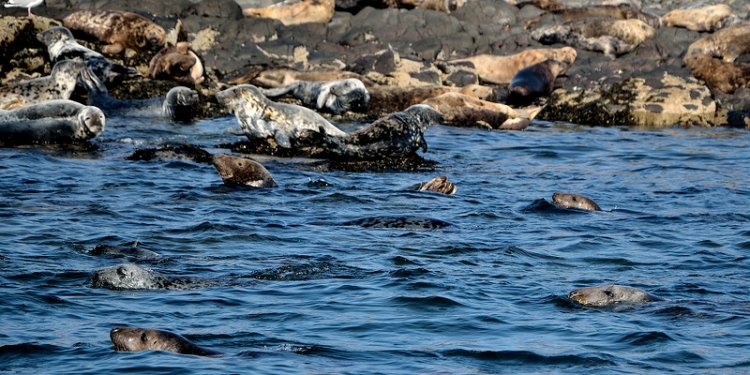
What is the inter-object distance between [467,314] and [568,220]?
3502 millimetres

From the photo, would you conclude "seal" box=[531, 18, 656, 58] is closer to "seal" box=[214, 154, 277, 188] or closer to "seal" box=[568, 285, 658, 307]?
"seal" box=[214, 154, 277, 188]

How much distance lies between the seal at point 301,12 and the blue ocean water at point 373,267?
1128cm

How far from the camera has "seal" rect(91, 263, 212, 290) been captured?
24.1 feet

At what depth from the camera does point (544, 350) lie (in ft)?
20.7

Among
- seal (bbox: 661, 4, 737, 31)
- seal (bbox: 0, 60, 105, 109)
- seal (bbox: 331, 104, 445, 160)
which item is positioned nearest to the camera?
seal (bbox: 331, 104, 445, 160)

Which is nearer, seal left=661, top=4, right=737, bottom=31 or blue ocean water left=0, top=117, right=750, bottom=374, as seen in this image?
blue ocean water left=0, top=117, right=750, bottom=374

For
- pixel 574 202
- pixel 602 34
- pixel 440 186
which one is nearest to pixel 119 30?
pixel 602 34

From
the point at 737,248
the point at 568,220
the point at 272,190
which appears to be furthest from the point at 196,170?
the point at 737,248

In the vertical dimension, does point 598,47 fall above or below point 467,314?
above

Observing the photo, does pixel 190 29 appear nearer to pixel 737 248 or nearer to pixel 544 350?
pixel 737 248

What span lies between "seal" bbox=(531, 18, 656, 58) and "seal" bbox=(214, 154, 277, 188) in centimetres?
1315

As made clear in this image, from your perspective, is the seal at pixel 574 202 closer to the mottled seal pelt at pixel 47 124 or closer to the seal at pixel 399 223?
the seal at pixel 399 223

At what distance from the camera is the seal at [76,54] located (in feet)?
61.8

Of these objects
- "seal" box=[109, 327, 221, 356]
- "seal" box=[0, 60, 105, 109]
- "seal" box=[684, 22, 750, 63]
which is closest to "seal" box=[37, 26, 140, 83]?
"seal" box=[0, 60, 105, 109]
